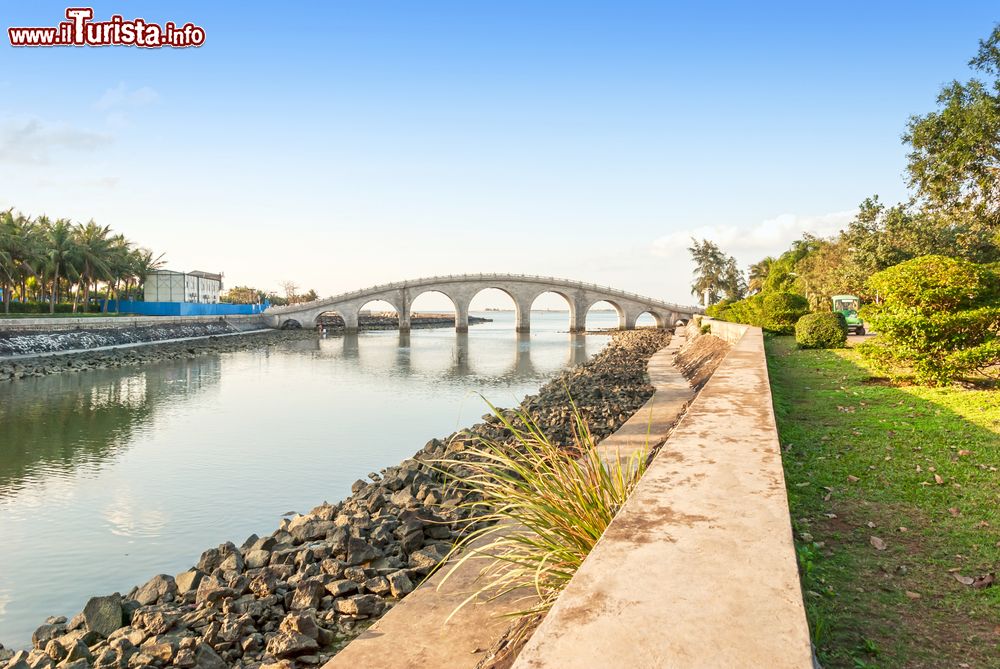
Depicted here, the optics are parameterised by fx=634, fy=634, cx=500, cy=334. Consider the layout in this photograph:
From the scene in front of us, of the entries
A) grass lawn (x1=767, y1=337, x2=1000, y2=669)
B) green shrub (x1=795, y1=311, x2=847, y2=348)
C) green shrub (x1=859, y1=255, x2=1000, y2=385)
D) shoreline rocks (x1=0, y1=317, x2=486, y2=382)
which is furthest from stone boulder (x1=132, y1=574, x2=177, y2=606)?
shoreline rocks (x1=0, y1=317, x2=486, y2=382)

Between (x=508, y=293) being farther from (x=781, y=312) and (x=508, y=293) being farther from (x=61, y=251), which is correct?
(x=781, y=312)

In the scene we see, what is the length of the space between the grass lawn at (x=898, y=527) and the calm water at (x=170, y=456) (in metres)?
4.05

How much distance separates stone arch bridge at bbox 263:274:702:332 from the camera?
2648 inches

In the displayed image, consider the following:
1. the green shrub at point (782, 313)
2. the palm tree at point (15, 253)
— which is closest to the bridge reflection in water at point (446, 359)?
the green shrub at point (782, 313)

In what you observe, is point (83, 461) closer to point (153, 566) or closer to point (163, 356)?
point (153, 566)

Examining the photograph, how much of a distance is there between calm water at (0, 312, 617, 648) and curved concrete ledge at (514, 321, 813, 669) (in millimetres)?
5206

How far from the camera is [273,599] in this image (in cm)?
498

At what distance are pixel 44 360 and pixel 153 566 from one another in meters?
26.6

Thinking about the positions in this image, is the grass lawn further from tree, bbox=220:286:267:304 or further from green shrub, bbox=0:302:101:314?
tree, bbox=220:286:267:304

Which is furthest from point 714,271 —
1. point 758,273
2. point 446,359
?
point 446,359

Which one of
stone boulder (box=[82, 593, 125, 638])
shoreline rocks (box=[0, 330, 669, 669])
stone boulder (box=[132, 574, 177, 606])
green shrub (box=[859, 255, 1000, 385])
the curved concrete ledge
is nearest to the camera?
the curved concrete ledge

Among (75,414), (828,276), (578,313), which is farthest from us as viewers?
(578,313)

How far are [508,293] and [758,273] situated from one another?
31.0 m

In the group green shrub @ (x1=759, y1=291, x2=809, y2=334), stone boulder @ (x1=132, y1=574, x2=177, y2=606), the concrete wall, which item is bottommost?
stone boulder @ (x1=132, y1=574, x2=177, y2=606)
